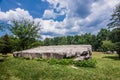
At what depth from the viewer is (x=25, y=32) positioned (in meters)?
30.2

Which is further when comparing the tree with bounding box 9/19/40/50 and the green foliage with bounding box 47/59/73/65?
the tree with bounding box 9/19/40/50

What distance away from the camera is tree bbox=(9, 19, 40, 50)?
30.2 meters

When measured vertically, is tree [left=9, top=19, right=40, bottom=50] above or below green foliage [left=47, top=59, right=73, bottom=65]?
above

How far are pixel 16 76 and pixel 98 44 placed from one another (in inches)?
3411

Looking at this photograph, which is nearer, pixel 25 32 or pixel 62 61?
pixel 62 61

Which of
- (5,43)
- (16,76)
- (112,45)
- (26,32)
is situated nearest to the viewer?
(16,76)

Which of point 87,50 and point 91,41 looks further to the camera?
point 91,41

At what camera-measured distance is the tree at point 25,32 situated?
30156 mm

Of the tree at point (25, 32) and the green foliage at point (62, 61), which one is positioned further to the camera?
the tree at point (25, 32)

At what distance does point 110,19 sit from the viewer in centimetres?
3547

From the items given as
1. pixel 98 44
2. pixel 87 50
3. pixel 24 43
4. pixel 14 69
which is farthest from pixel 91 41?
pixel 14 69

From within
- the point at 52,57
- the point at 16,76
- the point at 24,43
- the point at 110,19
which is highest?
the point at 110,19

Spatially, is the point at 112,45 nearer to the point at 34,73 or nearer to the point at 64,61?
the point at 64,61

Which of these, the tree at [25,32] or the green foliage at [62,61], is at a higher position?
the tree at [25,32]
